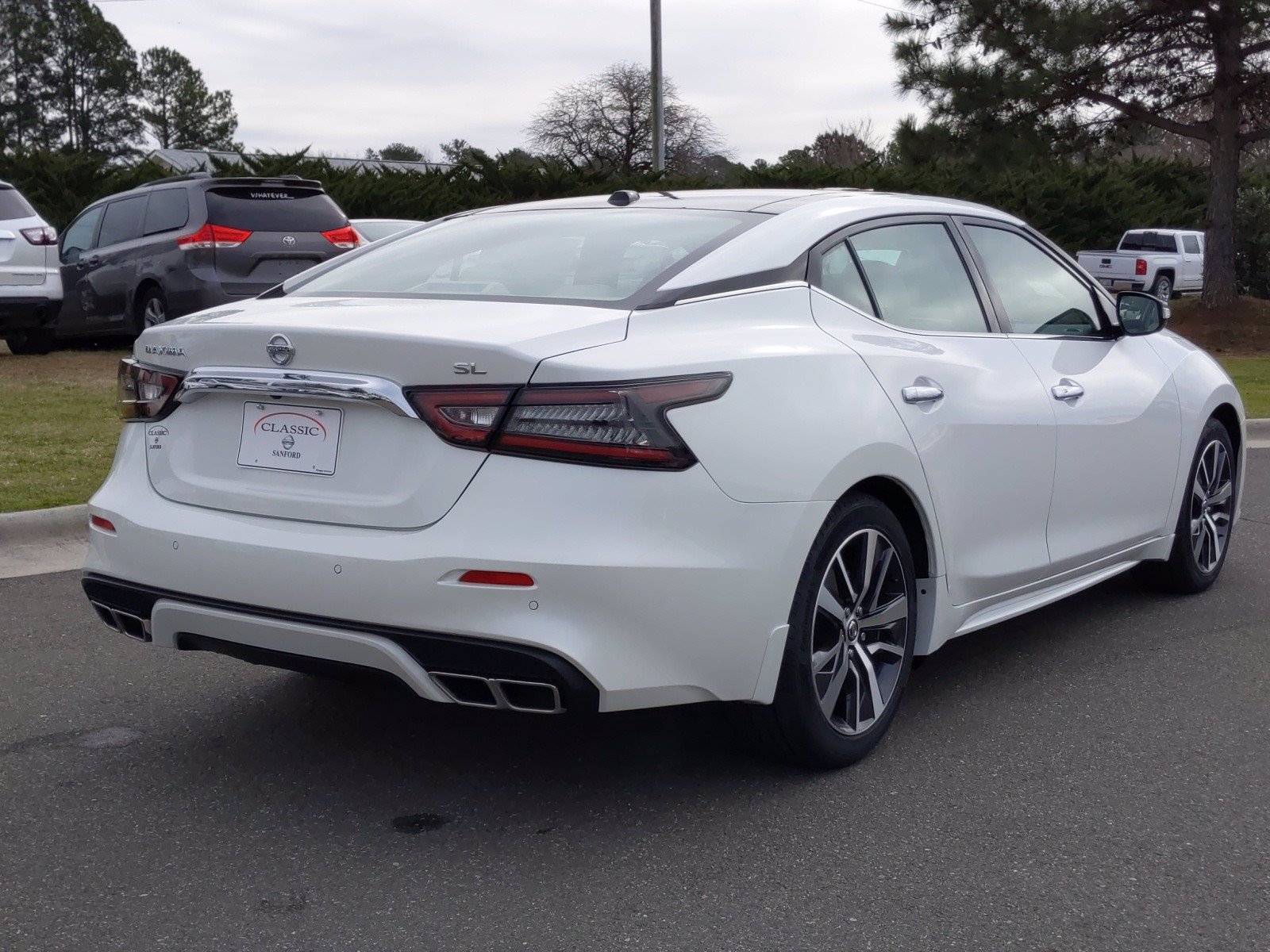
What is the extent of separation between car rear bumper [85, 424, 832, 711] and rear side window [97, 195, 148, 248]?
37.4ft

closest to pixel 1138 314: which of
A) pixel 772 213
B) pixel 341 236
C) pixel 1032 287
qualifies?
pixel 1032 287

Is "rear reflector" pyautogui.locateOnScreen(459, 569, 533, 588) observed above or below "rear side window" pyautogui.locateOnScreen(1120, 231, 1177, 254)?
below

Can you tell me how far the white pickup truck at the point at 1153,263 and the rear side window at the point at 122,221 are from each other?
2285 centimetres

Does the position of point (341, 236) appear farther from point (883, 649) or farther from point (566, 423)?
point (566, 423)

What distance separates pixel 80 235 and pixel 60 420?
601 cm

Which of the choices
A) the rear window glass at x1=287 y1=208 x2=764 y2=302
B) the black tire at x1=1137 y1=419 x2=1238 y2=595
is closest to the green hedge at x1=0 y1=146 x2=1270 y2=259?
the rear window glass at x1=287 y1=208 x2=764 y2=302

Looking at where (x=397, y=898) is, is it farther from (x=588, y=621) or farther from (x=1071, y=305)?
(x=1071, y=305)

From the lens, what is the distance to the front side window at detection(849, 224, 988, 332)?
13.9 ft

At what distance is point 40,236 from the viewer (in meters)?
13.3

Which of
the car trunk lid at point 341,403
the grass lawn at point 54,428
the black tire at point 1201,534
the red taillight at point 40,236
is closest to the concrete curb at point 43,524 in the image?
the grass lawn at point 54,428

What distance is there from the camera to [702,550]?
10.7 feet

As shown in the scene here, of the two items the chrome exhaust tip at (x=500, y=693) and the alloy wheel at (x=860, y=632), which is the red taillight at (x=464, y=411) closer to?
the chrome exhaust tip at (x=500, y=693)

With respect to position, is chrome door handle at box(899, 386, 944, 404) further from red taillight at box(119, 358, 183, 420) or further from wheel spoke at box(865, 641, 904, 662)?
red taillight at box(119, 358, 183, 420)

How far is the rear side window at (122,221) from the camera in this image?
45.9 feet
